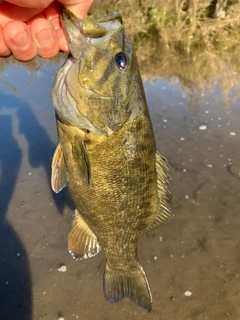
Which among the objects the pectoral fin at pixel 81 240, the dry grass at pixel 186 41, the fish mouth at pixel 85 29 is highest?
the fish mouth at pixel 85 29

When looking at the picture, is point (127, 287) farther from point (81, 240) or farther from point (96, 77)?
point (96, 77)

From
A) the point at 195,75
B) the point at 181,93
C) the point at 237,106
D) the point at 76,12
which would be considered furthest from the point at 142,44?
the point at 76,12

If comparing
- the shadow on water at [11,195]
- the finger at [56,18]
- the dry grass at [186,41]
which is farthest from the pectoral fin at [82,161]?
the dry grass at [186,41]

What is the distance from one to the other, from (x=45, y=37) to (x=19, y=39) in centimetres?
15

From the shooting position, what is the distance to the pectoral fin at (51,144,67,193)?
1.82 meters

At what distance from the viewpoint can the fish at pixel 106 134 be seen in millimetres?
1572

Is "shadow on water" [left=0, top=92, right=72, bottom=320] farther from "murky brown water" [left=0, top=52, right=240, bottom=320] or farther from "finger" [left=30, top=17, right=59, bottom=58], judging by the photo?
"finger" [left=30, top=17, right=59, bottom=58]

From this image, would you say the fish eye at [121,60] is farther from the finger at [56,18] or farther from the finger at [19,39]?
the finger at [19,39]

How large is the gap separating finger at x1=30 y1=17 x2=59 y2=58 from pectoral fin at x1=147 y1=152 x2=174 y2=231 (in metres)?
0.90

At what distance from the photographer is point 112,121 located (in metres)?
1.66

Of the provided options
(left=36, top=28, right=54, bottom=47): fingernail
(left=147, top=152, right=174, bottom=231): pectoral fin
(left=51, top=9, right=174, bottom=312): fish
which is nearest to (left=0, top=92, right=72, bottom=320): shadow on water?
(left=51, top=9, right=174, bottom=312): fish

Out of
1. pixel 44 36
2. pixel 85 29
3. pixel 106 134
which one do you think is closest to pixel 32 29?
pixel 44 36

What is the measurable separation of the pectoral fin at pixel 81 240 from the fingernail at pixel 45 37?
1.05 meters

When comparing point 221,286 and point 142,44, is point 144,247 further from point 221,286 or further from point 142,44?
point 142,44
